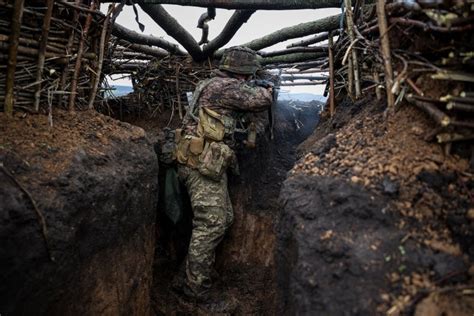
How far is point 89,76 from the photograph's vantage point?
306 centimetres

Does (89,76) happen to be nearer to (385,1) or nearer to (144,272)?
(144,272)

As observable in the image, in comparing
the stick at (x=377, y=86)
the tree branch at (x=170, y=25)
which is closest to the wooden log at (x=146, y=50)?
the tree branch at (x=170, y=25)

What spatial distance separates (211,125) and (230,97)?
1.29 ft

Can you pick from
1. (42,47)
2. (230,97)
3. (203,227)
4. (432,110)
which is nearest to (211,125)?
(230,97)

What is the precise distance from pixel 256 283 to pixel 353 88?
2.57m

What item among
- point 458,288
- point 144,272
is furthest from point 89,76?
point 458,288

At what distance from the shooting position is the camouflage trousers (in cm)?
346

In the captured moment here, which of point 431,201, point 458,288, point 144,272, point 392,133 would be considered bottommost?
point 144,272

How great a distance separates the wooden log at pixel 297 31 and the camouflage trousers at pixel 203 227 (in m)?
2.09

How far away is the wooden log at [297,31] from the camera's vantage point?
3.43 m

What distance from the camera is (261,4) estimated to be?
3186mm

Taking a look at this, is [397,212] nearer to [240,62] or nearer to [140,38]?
[240,62]

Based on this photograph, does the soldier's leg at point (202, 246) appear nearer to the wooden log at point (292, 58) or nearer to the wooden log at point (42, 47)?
the wooden log at point (42, 47)

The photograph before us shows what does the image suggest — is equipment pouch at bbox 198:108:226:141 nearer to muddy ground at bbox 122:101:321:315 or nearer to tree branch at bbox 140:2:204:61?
muddy ground at bbox 122:101:321:315
